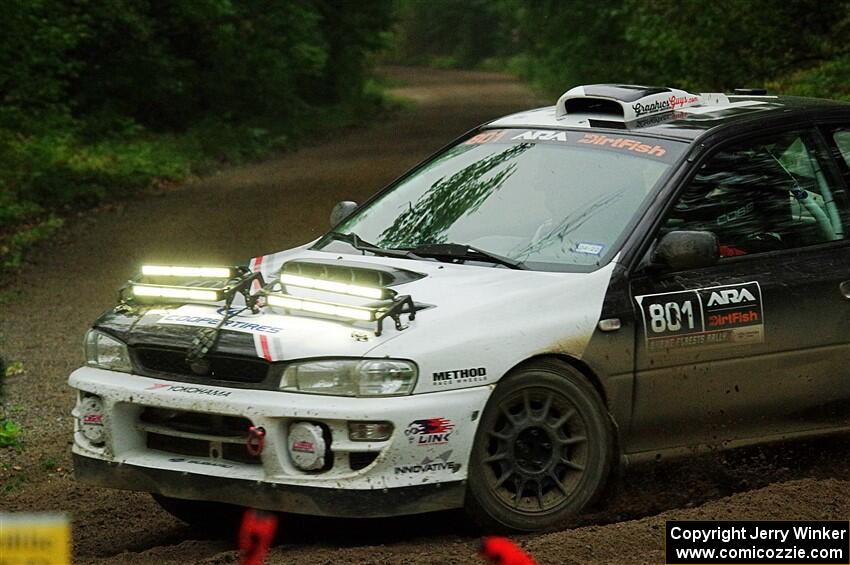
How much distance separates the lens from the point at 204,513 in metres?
6.16

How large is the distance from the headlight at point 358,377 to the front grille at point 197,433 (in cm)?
30

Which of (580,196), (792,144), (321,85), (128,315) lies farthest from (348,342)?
(321,85)

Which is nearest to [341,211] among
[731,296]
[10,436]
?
[731,296]

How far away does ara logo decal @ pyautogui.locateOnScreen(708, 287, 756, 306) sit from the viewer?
5980mm

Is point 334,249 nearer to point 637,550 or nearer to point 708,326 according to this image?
point 708,326

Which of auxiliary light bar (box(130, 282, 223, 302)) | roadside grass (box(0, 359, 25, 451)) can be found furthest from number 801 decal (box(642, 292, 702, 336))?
roadside grass (box(0, 359, 25, 451))

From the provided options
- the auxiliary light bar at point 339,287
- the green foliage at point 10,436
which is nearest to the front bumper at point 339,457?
the auxiliary light bar at point 339,287

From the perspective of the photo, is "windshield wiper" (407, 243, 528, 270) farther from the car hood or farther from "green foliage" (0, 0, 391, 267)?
"green foliage" (0, 0, 391, 267)

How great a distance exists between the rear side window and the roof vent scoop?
56 cm

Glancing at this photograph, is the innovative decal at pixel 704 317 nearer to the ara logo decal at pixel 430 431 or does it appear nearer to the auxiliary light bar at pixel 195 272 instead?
the ara logo decal at pixel 430 431

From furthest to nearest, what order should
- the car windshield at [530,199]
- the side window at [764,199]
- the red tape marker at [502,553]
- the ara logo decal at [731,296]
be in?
the side window at [764,199]
the car windshield at [530,199]
the ara logo decal at [731,296]
the red tape marker at [502,553]

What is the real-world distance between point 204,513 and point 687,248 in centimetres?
223

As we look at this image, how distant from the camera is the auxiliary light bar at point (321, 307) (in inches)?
208

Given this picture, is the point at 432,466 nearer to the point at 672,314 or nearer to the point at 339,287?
the point at 339,287
